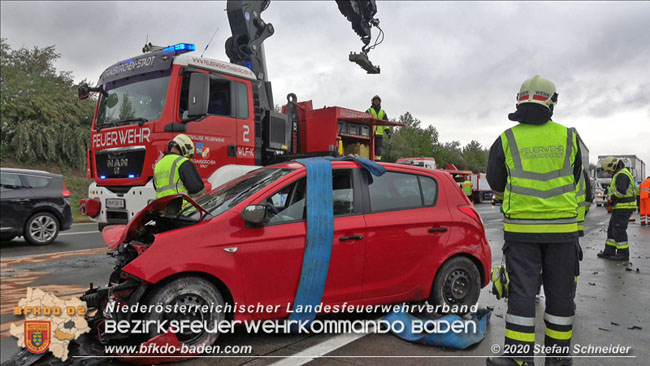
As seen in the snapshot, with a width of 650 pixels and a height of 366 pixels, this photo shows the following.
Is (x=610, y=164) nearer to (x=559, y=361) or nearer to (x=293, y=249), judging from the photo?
(x=559, y=361)

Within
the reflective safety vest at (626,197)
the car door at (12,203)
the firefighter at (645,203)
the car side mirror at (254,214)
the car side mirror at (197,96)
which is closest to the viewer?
the car side mirror at (254,214)

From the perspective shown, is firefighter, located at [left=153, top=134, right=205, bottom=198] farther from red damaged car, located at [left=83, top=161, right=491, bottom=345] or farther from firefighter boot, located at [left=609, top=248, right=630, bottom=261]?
firefighter boot, located at [left=609, top=248, right=630, bottom=261]

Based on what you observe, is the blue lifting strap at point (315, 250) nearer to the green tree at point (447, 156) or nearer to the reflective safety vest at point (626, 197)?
the reflective safety vest at point (626, 197)

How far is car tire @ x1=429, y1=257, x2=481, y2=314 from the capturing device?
4.32 m

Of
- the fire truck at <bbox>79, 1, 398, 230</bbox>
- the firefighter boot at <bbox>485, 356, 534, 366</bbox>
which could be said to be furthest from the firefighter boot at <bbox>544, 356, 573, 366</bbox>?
the fire truck at <bbox>79, 1, 398, 230</bbox>

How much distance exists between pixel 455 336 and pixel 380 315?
88cm

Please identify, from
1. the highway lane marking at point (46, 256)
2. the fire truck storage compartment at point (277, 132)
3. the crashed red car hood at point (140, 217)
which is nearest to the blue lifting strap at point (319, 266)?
the crashed red car hood at point (140, 217)

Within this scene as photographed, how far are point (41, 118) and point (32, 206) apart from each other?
1326cm

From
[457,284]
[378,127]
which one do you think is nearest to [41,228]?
[378,127]

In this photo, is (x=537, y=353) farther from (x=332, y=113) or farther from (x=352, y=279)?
(x=332, y=113)

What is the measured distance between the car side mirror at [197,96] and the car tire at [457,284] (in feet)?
12.6

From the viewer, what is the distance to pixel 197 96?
6.24 metres

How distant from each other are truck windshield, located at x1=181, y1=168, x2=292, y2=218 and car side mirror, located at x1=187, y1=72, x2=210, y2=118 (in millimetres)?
2254

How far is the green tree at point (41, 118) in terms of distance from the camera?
19391 mm
